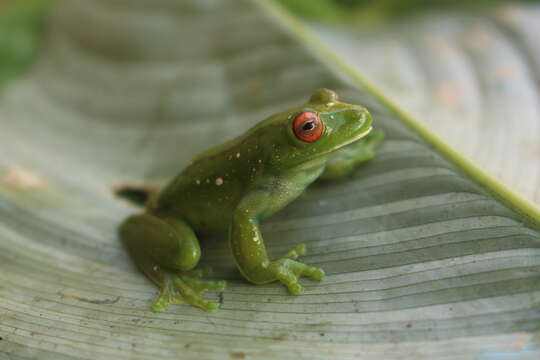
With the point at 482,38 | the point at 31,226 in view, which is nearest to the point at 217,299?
the point at 31,226

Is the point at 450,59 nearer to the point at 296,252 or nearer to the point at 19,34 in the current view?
the point at 296,252

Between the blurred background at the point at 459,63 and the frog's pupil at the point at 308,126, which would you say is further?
the blurred background at the point at 459,63

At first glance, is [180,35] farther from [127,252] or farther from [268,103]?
[127,252]

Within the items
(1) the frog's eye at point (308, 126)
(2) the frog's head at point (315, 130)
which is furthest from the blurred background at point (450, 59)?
(1) the frog's eye at point (308, 126)

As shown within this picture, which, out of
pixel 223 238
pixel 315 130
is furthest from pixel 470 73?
pixel 223 238

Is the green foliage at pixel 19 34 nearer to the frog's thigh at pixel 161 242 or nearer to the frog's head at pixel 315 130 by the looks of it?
the frog's thigh at pixel 161 242

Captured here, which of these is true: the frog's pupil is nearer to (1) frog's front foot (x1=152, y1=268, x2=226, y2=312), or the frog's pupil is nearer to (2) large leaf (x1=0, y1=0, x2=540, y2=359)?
(2) large leaf (x1=0, y1=0, x2=540, y2=359)
